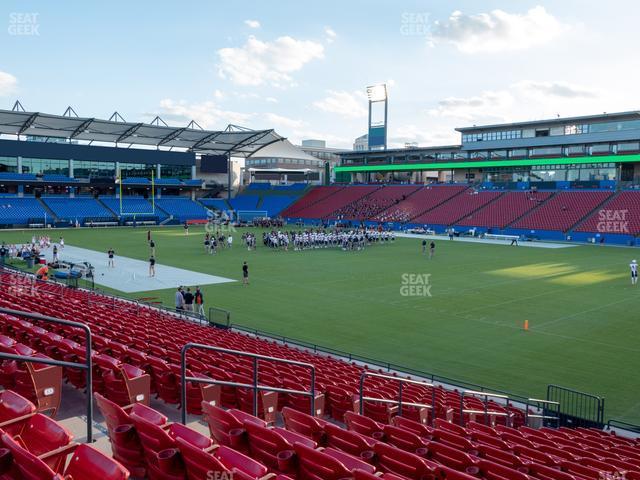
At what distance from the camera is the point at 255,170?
106m

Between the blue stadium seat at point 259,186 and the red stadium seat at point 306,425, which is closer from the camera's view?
the red stadium seat at point 306,425

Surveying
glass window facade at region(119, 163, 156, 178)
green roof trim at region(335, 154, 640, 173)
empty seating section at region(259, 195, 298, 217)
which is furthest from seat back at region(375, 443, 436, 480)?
glass window facade at region(119, 163, 156, 178)

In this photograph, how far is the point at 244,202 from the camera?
91.2 meters

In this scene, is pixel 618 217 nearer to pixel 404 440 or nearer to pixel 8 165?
pixel 404 440

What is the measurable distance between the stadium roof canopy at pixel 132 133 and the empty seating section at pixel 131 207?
8419 millimetres

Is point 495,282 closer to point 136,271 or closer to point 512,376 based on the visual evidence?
point 512,376

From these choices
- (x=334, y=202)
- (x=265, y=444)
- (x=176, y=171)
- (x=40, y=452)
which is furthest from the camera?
(x=176, y=171)

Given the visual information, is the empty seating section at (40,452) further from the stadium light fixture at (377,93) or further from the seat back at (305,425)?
the stadium light fixture at (377,93)

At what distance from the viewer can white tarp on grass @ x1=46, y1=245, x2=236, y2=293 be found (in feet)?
94.3

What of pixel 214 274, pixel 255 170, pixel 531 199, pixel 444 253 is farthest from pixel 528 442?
pixel 255 170

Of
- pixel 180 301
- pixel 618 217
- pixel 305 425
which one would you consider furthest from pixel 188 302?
pixel 618 217

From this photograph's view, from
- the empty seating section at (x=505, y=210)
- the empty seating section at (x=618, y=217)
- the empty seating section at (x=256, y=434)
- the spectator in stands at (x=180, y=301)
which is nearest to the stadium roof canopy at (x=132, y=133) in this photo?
the empty seating section at (x=505, y=210)

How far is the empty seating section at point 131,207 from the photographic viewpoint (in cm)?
7606

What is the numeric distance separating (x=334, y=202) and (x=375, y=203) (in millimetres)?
7700
